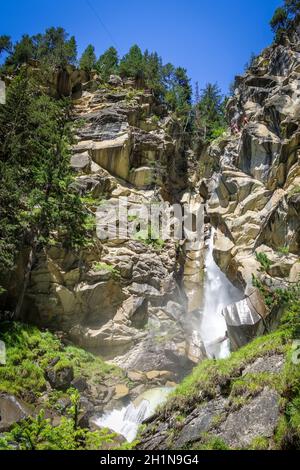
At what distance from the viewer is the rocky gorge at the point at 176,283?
446 inches

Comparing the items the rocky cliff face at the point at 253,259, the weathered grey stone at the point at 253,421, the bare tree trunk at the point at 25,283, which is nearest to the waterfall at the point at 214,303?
the rocky cliff face at the point at 253,259

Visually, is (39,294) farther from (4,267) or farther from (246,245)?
(246,245)

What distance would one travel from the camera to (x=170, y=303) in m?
29.0

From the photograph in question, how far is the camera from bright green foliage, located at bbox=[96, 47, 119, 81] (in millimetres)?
48719

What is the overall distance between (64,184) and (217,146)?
27.5 meters

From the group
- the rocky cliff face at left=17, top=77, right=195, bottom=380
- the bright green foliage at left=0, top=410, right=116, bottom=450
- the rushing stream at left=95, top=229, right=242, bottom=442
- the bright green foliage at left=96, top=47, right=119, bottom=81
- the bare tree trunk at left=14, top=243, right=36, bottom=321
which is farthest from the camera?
the bright green foliage at left=96, top=47, right=119, bottom=81

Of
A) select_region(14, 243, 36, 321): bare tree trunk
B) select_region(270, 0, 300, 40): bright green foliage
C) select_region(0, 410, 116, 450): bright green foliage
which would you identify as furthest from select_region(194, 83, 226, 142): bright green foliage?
select_region(0, 410, 116, 450): bright green foliage

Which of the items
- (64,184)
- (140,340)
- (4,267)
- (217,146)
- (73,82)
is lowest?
(140,340)

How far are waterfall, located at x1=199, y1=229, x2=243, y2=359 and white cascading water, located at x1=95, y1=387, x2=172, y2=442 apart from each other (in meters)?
8.06

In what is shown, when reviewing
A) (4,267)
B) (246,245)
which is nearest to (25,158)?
(4,267)

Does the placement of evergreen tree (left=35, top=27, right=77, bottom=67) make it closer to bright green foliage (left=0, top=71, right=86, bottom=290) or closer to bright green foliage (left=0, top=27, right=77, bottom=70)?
bright green foliage (left=0, top=27, right=77, bottom=70)

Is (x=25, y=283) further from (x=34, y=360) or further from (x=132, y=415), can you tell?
(x=132, y=415)

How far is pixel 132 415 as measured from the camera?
62.6 feet

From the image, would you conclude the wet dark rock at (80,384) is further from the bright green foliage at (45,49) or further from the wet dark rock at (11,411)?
the bright green foliage at (45,49)
